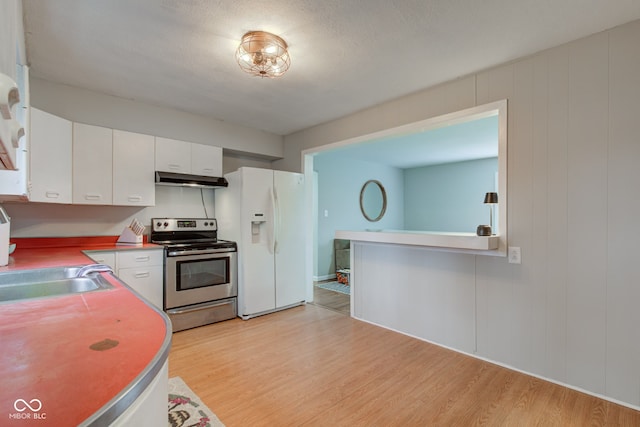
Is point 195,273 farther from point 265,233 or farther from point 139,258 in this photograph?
point 265,233

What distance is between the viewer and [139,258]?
2.91 metres

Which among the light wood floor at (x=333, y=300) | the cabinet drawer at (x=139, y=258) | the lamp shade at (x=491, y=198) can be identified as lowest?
the light wood floor at (x=333, y=300)

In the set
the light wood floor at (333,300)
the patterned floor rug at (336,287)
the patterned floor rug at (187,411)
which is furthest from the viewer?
the patterned floor rug at (336,287)

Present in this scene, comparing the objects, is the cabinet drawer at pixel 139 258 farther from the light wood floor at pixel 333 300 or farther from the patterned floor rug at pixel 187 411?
the light wood floor at pixel 333 300

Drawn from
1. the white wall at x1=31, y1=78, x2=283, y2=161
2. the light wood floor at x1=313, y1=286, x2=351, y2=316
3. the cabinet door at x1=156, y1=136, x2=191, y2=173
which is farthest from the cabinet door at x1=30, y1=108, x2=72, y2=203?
the light wood floor at x1=313, y1=286, x2=351, y2=316

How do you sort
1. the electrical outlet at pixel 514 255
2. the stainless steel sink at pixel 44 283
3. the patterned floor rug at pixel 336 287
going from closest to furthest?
1. the stainless steel sink at pixel 44 283
2. the electrical outlet at pixel 514 255
3. the patterned floor rug at pixel 336 287

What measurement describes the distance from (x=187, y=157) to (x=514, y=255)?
3.35m

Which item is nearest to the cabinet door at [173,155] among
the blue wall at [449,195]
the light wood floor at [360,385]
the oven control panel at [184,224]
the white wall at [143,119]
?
the white wall at [143,119]

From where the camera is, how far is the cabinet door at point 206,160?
351 centimetres

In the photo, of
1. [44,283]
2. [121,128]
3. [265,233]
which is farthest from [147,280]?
[121,128]

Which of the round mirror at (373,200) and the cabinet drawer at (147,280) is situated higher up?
the round mirror at (373,200)

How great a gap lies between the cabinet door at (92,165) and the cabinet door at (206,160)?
0.81 meters

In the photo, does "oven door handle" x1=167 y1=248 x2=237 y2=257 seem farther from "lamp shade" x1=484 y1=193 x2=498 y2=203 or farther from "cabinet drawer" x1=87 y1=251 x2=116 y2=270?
"lamp shade" x1=484 y1=193 x2=498 y2=203

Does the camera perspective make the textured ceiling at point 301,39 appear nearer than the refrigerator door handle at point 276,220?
Yes
